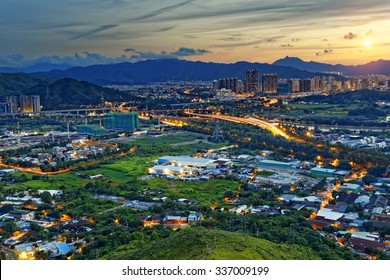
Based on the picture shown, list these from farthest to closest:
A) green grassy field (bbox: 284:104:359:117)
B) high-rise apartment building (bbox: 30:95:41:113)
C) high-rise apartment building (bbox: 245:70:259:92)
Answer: high-rise apartment building (bbox: 245:70:259:92), high-rise apartment building (bbox: 30:95:41:113), green grassy field (bbox: 284:104:359:117)

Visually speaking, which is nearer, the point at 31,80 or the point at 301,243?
the point at 301,243

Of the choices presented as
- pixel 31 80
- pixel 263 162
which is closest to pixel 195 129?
Result: pixel 263 162

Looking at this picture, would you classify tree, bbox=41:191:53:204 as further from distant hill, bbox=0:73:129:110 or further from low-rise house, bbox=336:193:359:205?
distant hill, bbox=0:73:129:110

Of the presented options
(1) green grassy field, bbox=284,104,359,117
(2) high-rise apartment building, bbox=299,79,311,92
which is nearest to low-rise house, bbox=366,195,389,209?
(1) green grassy field, bbox=284,104,359,117

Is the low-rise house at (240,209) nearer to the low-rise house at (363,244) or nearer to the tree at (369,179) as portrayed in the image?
the low-rise house at (363,244)

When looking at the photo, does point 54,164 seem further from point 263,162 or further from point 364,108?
point 364,108

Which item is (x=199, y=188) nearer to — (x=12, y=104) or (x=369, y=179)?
(x=369, y=179)
